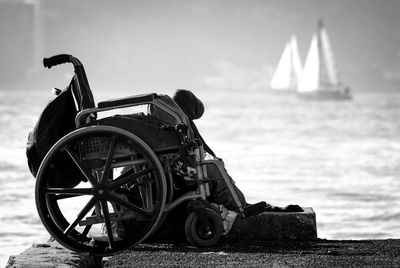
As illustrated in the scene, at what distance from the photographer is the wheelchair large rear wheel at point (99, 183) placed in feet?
14.4

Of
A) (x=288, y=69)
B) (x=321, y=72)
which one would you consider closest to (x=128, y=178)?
(x=321, y=72)

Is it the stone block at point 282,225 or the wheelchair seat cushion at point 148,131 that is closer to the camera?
the wheelchair seat cushion at point 148,131

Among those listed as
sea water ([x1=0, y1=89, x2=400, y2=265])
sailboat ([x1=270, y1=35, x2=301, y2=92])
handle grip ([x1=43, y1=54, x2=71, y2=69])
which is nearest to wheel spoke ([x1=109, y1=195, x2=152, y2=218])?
handle grip ([x1=43, y1=54, x2=71, y2=69])

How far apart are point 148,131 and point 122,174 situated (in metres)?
0.35

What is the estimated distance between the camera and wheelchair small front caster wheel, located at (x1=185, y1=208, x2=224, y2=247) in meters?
4.72

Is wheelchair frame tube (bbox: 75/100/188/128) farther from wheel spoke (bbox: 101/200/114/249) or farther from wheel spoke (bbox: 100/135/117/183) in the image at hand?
wheel spoke (bbox: 101/200/114/249)

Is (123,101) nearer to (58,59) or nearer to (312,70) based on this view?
(58,59)

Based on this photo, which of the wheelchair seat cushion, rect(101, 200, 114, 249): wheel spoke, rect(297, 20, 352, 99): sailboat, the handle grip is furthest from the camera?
rect(297, 20, 352, 99): sailboat

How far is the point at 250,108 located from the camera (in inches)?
3014

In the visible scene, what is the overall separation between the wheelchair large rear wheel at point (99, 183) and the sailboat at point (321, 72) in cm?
6624

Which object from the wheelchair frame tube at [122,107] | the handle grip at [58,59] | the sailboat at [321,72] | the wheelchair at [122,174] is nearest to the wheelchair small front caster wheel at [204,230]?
the wheelchair at [122,174]

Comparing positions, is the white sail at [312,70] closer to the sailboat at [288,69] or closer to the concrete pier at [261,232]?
the sailboat at [288,69]

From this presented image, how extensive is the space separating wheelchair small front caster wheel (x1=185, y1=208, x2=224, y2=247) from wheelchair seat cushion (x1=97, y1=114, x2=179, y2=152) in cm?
40

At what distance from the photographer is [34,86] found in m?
140
